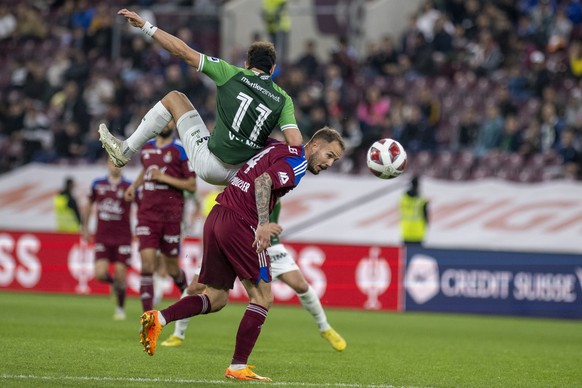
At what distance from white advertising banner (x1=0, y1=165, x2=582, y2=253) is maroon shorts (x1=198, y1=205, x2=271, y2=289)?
11728mm

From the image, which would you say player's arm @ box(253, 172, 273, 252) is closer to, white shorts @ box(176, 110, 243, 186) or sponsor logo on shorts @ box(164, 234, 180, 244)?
white shorts @ box(176, 110, 243, 186)

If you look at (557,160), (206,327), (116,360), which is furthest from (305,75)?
(116,360)

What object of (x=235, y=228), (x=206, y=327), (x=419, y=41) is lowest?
(x=206, y=327)

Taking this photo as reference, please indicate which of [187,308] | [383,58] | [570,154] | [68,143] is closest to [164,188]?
[187,308]

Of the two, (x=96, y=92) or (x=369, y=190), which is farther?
(x=96, y=92)

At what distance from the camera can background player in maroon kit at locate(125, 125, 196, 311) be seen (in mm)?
13609

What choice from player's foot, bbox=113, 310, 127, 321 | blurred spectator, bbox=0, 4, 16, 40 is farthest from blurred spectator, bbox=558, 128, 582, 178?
blurred spectator, bbox=0, 4, 16, 40

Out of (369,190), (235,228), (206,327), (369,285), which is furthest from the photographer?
(369,190)

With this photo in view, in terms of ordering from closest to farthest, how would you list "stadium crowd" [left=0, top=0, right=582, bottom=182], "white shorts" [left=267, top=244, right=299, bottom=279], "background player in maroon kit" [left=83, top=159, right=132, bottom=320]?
"white shorts" [left=267, top=244, right=299, bottom=279] → "background player in maroon kit" [left=83, top=159, right=132, bottom=320] → "stadium crowd" [left=0, top=0, right=582, bottom=182]

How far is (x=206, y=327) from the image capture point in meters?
15.1

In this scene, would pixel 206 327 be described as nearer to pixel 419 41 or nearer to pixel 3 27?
pixel 419 41

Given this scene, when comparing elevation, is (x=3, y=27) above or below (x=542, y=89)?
above

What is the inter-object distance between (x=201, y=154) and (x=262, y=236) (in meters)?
1.50

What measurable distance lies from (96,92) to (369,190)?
8.42 metres
